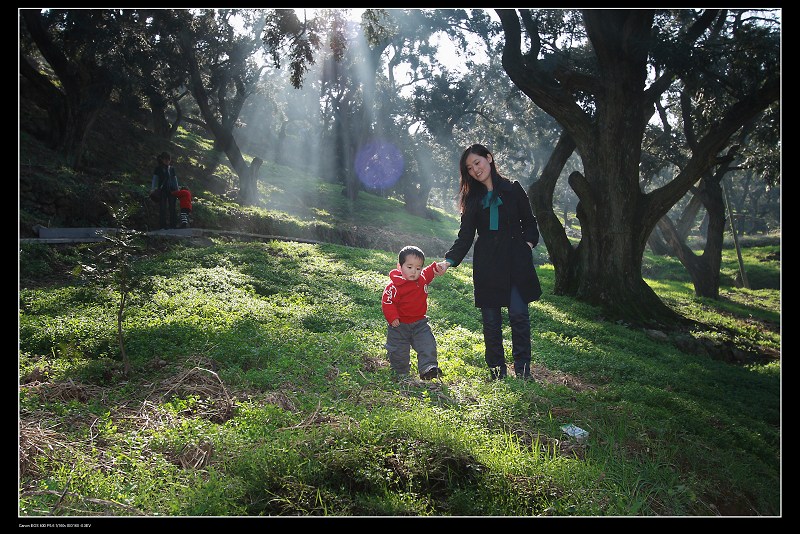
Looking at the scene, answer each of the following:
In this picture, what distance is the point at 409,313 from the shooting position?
476 cm

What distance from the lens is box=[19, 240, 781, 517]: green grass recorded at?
2.98 meters

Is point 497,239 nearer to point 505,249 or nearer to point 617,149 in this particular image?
point 505,249

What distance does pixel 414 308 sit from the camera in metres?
4.75

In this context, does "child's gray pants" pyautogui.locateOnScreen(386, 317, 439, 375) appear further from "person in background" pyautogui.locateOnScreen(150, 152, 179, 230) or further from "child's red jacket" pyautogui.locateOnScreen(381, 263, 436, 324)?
"person in background" pyautogui.locateOnScreen(150, 152, 179, 230)

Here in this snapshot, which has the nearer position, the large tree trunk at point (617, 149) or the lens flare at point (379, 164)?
the large tree trunk at point (617, 149)

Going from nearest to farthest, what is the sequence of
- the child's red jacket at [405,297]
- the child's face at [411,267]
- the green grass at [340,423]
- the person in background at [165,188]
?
the green grass at [340,423] < the child's face at [411,267] < the child's red jacket at [405,297] < the person in background at [165,188]

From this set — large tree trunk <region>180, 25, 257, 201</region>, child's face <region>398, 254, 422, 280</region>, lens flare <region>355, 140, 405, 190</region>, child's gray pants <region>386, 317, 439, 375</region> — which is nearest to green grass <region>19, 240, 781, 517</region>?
child's gray pants <region>386, 317, 439, 375</region>

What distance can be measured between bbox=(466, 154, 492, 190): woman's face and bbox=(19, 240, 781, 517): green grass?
1.74m

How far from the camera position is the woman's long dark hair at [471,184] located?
4.94m

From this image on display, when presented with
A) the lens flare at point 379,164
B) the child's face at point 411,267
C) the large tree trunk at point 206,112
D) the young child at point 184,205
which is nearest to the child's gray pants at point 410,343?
the child's face at point 411,267

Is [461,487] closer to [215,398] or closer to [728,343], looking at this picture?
[215,398]

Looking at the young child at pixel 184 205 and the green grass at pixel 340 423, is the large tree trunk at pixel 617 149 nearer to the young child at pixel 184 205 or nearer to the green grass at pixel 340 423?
the green grass at pixel 340 423
